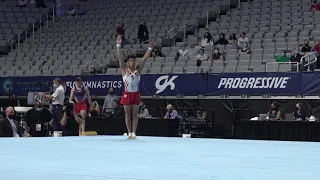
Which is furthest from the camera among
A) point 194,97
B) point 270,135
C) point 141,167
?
point 194,97

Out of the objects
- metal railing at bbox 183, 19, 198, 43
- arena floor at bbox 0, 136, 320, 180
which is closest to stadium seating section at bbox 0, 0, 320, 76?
metal railing at bbox 183, 19, 198, 43

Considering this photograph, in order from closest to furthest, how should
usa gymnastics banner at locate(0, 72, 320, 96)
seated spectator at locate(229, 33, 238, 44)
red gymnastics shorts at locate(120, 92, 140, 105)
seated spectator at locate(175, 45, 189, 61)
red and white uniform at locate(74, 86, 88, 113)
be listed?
1. red gymnastics shorts at locate(120, 92, 140, 105)
2. red and white uniform at locate(74, 86, 88, 113)
3. usa gymnastics banner at locate(0, 72, 320, 96)
4. seated spectator at locate(229, 33, 238, 44)
5. seated spectator at locate(175, 45, 189, 61)

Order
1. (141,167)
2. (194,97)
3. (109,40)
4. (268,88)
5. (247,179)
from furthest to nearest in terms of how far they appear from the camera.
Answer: (109,40) → (194,97) → (268,88) → (141,167) → (247,179)

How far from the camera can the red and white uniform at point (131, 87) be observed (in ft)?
38.4

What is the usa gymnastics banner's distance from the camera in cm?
1903

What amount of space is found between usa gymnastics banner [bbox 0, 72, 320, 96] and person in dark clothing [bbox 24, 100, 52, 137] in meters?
4.96

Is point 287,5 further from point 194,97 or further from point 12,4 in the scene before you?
point 12,4

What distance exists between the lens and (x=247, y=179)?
5.61 meters

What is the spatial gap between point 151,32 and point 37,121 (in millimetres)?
11807

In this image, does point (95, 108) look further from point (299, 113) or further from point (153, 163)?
point (153, 163)

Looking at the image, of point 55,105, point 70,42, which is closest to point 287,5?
point 70,42

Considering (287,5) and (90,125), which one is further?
(287,5)

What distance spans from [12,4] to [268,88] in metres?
19.0

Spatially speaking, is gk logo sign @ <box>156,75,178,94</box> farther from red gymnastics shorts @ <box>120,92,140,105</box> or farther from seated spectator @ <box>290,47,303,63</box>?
red gymnastics shorts @ <box>120,92,140,105</box>
